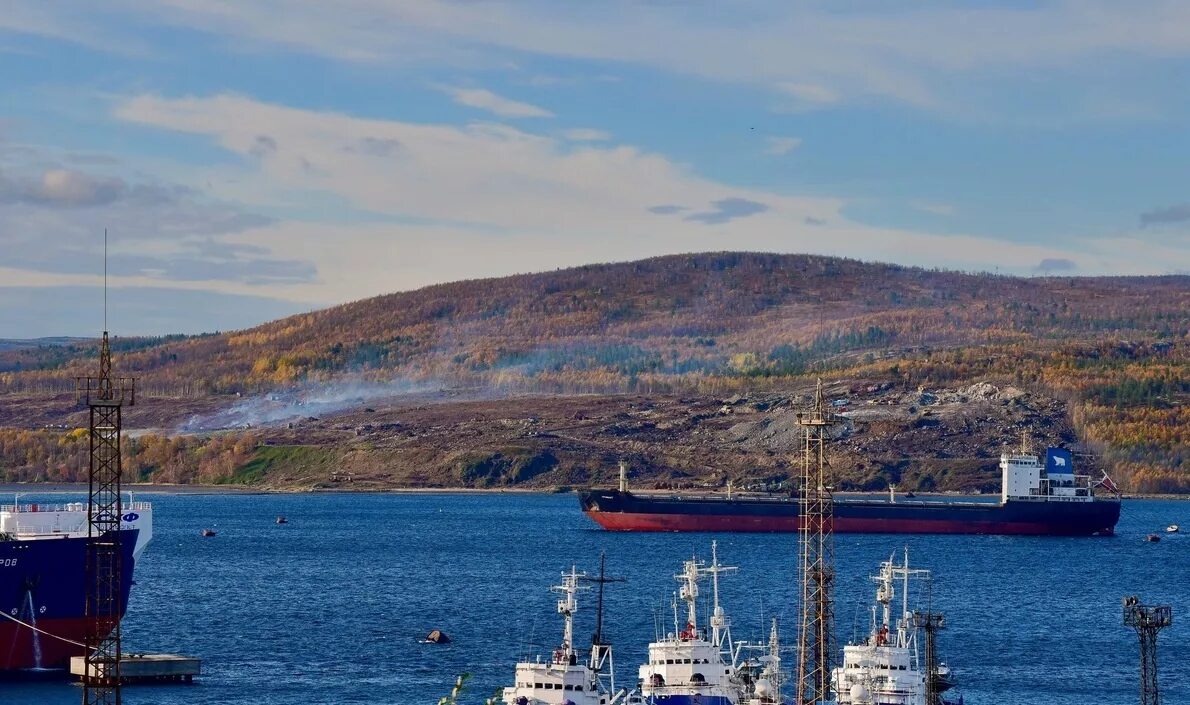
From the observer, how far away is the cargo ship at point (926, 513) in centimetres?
16275

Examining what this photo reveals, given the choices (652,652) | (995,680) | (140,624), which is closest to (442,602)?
(140,624)

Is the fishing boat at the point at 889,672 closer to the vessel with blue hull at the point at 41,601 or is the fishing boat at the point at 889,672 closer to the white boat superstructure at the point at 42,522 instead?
the vessel with blue hull at the point at 41,601

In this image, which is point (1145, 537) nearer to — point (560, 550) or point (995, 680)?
point (560, 550)

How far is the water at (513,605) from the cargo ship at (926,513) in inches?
57.0

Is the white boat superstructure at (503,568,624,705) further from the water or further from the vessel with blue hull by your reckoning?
the vessel with blue hull

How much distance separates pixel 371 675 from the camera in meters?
77.0

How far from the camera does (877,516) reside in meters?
163

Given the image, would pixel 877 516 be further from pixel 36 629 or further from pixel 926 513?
pixel 36 629

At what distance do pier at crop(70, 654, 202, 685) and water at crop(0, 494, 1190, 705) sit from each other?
77 cm

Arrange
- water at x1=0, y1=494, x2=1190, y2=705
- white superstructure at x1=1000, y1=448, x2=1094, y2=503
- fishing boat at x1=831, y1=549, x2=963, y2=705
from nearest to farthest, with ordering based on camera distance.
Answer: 1. fishing boat at x1=831, y1=549, x2=963, y2=705
2. water at x1=0, y1=494, x2=1190, y2=705
3. white superstructure at x1=1000, y1=448, x2=1094, y2=503

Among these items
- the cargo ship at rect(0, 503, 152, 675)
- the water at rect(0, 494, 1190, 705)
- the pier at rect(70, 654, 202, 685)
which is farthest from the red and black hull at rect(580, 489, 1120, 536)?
the cargo ship at rect(0, 503, 152, 675)

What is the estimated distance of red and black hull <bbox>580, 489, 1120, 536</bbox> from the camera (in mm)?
162750

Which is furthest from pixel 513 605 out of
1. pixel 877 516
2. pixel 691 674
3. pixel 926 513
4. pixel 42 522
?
pixel 926 513

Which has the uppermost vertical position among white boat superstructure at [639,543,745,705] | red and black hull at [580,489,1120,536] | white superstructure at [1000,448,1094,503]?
white superstructure at [1000,448,1094,503]
